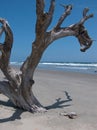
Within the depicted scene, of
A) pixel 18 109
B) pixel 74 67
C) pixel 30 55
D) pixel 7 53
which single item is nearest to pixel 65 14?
pixel 30 55

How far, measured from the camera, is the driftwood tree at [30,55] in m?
6.85

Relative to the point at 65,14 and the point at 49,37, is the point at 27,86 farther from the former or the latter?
the point at 65,14

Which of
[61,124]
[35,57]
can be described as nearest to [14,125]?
[61,124]

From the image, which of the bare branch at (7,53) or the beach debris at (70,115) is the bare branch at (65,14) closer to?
the bare branch at (7,53)

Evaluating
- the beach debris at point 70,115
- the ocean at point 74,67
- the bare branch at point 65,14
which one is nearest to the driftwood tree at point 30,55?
the bare branch at point 65,14

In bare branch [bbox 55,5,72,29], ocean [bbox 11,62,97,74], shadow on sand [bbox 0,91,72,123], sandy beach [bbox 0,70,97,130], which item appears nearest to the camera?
sandy beach [bbox 0,70,97,130]

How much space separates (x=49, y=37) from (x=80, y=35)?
1.05m

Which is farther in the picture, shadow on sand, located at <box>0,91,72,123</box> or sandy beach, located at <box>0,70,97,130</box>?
shadow on sand, located at <box>0,91,72,123</box>

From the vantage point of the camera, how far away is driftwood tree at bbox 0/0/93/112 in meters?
6.85

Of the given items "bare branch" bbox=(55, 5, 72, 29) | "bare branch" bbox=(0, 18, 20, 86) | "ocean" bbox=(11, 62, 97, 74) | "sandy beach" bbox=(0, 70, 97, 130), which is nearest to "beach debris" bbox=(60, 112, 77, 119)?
"sandy beach" bbox=(0, 70, 97, 130)

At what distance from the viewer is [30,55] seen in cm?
705

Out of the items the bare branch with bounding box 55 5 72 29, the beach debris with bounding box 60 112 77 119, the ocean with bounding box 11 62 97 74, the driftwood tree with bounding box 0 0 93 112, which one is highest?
the bare branch with bounding box 55 5 72 29

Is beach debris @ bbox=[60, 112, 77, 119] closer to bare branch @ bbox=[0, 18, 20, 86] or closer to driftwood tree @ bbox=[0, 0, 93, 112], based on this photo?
driftwood tree @ bbox=[0, 0, 93, 112]

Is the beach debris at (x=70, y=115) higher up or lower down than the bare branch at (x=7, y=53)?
lower down
